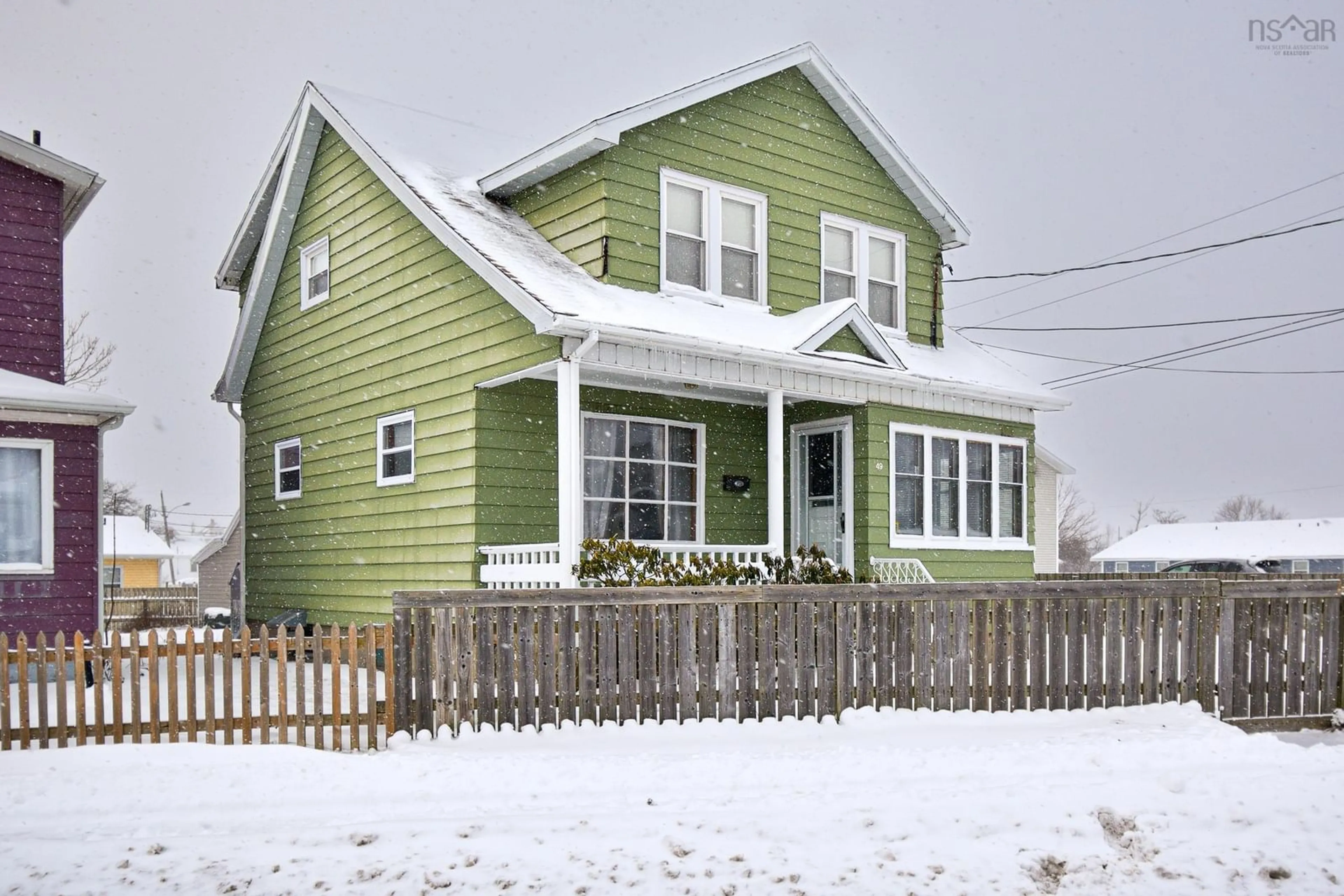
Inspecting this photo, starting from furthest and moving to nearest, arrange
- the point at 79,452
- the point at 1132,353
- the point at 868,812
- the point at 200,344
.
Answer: the point at 1132,353
the point at 200,344
the point at 79,452
the point at 868,812

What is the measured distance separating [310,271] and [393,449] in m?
3.97

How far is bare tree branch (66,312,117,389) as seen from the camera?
3131 centimetres

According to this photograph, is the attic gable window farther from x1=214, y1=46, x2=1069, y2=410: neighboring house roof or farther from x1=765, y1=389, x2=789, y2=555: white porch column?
x1=765, y1=389, x2=789, y2=555: white porch column

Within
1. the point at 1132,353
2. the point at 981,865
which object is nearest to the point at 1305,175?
the point at 1132,353

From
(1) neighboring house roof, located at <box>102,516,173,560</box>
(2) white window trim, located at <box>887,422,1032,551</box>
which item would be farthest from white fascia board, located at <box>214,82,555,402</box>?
(1) neighboring house roof, located at <box>102,516,173,560</box>

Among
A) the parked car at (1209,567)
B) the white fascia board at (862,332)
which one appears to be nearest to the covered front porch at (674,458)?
the white fascia board at (862,332)

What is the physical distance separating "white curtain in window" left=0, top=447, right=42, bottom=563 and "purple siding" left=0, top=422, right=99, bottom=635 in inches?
6.7

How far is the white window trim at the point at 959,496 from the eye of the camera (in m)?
14.1

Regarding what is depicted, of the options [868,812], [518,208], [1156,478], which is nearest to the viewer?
[868,812]

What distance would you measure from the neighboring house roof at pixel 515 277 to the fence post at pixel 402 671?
3.45 metres

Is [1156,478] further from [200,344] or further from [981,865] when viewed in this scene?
[981,865]

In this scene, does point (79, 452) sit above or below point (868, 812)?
above

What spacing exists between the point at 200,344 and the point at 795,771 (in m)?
60.8

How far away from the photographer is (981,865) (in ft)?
18.0
